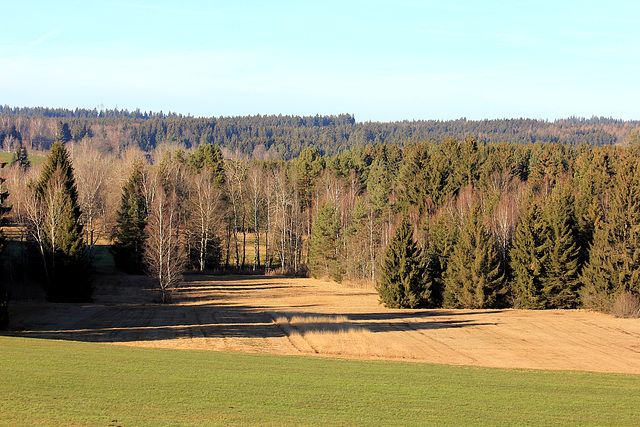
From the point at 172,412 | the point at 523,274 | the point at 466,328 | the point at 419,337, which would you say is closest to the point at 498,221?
the point at 523,274

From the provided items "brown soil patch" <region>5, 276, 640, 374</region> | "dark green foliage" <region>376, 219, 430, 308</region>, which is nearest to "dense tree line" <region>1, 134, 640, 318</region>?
"dark green foliage" <region>376, 219, 430, 308</region>

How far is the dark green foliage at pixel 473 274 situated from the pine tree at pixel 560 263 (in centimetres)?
429

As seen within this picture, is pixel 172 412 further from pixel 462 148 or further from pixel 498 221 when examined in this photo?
pixel 462 148

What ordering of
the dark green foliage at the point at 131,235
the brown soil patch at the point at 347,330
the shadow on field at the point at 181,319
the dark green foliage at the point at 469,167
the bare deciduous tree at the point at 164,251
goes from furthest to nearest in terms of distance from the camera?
1. the dark green foliage at the point at 469,167
2. the dark green foliage at the point at 131,235
3. the bare deciduous tree at the point at 164,251
4. the shadow on field at the point at 181,319
5. the brown soil patch at the point at 347,330

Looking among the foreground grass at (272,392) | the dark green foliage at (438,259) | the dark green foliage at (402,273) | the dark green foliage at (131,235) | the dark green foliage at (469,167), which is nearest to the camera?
the foreground grass at (272,392)

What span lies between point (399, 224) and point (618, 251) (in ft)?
61.6

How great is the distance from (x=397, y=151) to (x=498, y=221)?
A: 191 ft

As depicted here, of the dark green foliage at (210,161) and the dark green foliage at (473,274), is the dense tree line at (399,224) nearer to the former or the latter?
the dark green foliage at (473,274)

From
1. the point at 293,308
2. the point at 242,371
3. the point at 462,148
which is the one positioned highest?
the point at 462,148

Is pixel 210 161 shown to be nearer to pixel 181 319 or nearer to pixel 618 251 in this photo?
pixel 181 319

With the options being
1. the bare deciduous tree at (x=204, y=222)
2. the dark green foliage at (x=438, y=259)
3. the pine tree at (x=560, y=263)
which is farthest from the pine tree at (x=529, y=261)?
the bare deciduous tree at (x=204, y=222)

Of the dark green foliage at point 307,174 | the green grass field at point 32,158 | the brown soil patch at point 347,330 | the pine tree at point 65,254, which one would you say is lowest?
the brown soil patch at point 347,330

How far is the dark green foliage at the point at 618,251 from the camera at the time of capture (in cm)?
4703

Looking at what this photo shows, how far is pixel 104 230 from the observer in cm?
7994
